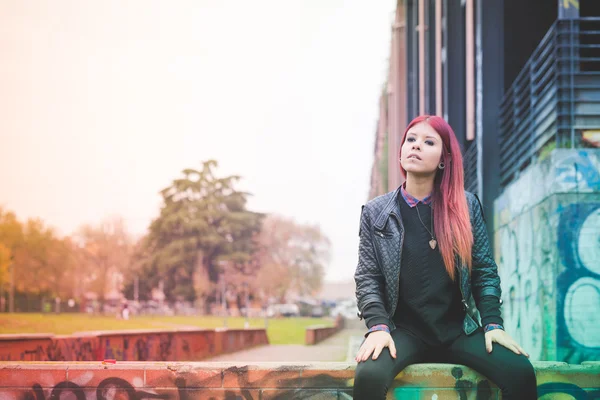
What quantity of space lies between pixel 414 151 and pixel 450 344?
0.93 metres

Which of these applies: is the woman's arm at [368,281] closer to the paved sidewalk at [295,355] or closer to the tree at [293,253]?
the paved sidewalk at [295,355]

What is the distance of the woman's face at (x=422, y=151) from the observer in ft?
12.6

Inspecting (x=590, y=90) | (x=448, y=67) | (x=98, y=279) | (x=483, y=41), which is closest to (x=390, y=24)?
(x=448, y=67)

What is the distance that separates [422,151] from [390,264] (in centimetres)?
58

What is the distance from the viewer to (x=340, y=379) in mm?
3588

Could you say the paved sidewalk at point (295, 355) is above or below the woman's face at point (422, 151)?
below

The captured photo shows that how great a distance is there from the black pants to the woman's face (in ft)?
2.60

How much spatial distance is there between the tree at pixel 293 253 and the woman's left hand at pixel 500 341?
80.0 m

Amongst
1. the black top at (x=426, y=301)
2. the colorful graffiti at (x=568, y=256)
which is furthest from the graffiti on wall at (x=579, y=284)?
the black top at (x=426, y=301)

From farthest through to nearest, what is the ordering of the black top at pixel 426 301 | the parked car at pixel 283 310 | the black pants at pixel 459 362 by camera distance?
the parked car at pixel 283 310
the black top at pixel 426 301
the black pants at pixel 459 362

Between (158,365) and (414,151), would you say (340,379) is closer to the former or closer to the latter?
(158,365)

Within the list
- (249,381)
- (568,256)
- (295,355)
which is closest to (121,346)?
(295,355)

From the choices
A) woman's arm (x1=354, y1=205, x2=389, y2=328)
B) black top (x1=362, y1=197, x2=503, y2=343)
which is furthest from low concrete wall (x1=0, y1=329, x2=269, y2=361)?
black top (x1=362, y1=197, x2=503, y2=343)

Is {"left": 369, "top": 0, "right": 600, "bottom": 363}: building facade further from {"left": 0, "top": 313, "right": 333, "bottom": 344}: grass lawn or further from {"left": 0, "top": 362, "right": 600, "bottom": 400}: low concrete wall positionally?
{"left": 0, "top": 313, "right": 333, "bottom": 344}: grass lawn
